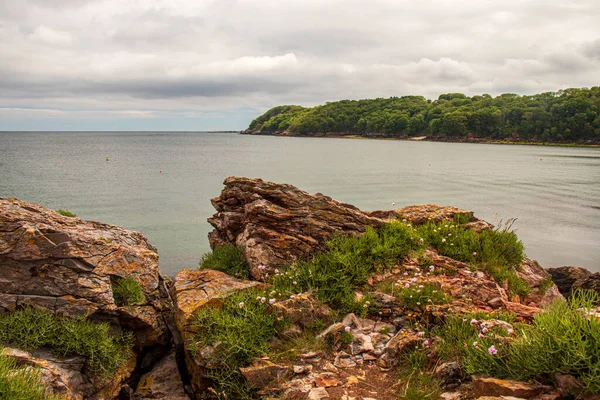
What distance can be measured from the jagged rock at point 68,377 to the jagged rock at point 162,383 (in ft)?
1.41

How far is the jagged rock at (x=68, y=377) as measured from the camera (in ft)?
18.1

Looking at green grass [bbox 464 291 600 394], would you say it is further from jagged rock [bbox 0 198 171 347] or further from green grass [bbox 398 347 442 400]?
jagged rock [bbox 0 198 171 347]

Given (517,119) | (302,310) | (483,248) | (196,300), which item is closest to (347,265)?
(302,310)

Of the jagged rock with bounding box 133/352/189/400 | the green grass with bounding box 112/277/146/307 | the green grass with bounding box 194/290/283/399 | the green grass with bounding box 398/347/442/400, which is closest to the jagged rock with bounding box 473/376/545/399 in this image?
the green grass with bounding box 398/347/442/400

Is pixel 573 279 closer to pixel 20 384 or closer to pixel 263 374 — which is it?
pixel 263 374

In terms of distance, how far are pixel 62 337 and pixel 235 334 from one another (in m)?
2.62

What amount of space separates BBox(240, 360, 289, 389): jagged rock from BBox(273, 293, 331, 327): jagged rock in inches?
41.1

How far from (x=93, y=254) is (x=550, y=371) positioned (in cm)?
738

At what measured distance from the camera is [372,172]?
54031 millimetres

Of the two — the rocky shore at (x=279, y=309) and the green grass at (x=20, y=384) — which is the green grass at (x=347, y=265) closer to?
the rocky shore at (x=279, y=309)

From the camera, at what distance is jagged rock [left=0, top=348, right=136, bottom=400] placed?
5.52 meters

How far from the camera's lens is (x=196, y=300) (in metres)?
7.23

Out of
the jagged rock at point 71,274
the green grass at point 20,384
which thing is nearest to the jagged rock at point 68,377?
the green grass at point 20,384

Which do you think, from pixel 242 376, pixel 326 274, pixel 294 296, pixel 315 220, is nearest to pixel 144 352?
pixel 242 376
